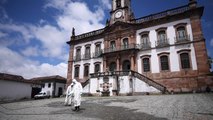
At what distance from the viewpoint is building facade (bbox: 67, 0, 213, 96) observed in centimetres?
1889

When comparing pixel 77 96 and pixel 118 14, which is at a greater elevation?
pixel 118 14

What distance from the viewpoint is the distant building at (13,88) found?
1944 centimetres

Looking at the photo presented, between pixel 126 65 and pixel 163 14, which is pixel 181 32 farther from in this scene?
A: pixel 126 65

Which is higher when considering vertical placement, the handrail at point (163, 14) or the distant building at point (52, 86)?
Answer: the handrail at point (163, 14)

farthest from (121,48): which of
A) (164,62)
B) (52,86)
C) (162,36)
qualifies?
(52,86)

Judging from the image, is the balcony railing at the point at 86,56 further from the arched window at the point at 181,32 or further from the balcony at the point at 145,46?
the arched window at the point at 181,32

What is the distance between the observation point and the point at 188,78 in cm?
1906

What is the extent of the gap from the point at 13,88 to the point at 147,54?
733 inches

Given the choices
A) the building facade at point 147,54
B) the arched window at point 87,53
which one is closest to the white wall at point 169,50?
the building facade at point 147,54

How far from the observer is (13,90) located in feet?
68.5

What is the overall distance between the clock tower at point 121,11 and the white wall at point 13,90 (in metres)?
17.0

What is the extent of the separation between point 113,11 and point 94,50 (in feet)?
24.8

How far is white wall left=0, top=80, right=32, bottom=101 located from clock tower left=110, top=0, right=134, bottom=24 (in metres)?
17.0

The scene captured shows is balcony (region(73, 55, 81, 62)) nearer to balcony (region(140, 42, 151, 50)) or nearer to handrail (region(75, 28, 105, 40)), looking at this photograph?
handrail (region(75, 28, 105, 40))
